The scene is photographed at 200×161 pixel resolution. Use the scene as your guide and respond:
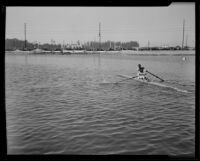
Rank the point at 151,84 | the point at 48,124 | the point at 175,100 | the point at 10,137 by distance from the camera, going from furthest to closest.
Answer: the point at 151,84
the point at 175,100
the point at 48,124
the point at 10,137

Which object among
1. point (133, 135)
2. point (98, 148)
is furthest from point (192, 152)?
point (98, 148)

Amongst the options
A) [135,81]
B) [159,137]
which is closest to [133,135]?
→ [159,137]

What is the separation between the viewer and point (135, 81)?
55.5 ft

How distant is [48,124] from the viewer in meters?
7.55

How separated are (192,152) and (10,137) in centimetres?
477

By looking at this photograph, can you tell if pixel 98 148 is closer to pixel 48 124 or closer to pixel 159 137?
pixel 159 137
